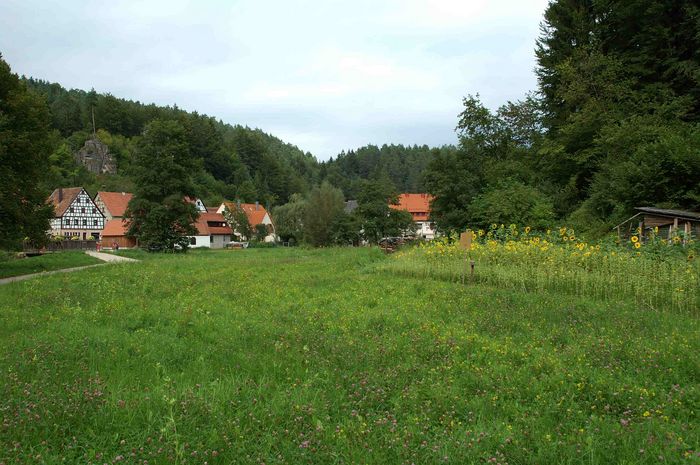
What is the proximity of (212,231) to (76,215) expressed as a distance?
820 inches

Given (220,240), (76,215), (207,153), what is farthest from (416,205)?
(76,215)

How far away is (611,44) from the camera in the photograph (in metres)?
28.1

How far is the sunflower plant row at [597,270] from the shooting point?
29.2 ft

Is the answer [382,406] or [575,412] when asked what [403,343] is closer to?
[382,406]

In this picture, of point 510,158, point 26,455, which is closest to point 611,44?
point 510,158

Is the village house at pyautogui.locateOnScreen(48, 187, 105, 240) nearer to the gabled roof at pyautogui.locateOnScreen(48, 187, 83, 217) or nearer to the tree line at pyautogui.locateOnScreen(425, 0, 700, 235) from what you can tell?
the gabled roof at pyautogui.locateOnScreen(48, 187, 83, 217)

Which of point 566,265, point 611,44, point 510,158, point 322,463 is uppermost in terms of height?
point 611,44

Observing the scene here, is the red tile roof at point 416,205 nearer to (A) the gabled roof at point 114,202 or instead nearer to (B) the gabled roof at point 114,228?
(A) the gabled roof at point 114,202

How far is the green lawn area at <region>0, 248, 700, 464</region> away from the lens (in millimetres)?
3559

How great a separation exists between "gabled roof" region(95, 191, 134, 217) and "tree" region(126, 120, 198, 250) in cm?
3900

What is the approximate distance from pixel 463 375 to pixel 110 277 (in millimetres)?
13499

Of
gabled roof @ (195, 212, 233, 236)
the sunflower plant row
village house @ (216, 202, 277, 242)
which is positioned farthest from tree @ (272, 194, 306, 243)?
the sunflower plant row

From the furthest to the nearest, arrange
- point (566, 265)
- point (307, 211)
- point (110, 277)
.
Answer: point (307, 211)
point (110, 277)
point (566, 265)

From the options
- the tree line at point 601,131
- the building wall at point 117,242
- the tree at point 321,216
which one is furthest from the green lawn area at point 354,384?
the building wall at point 117,242
